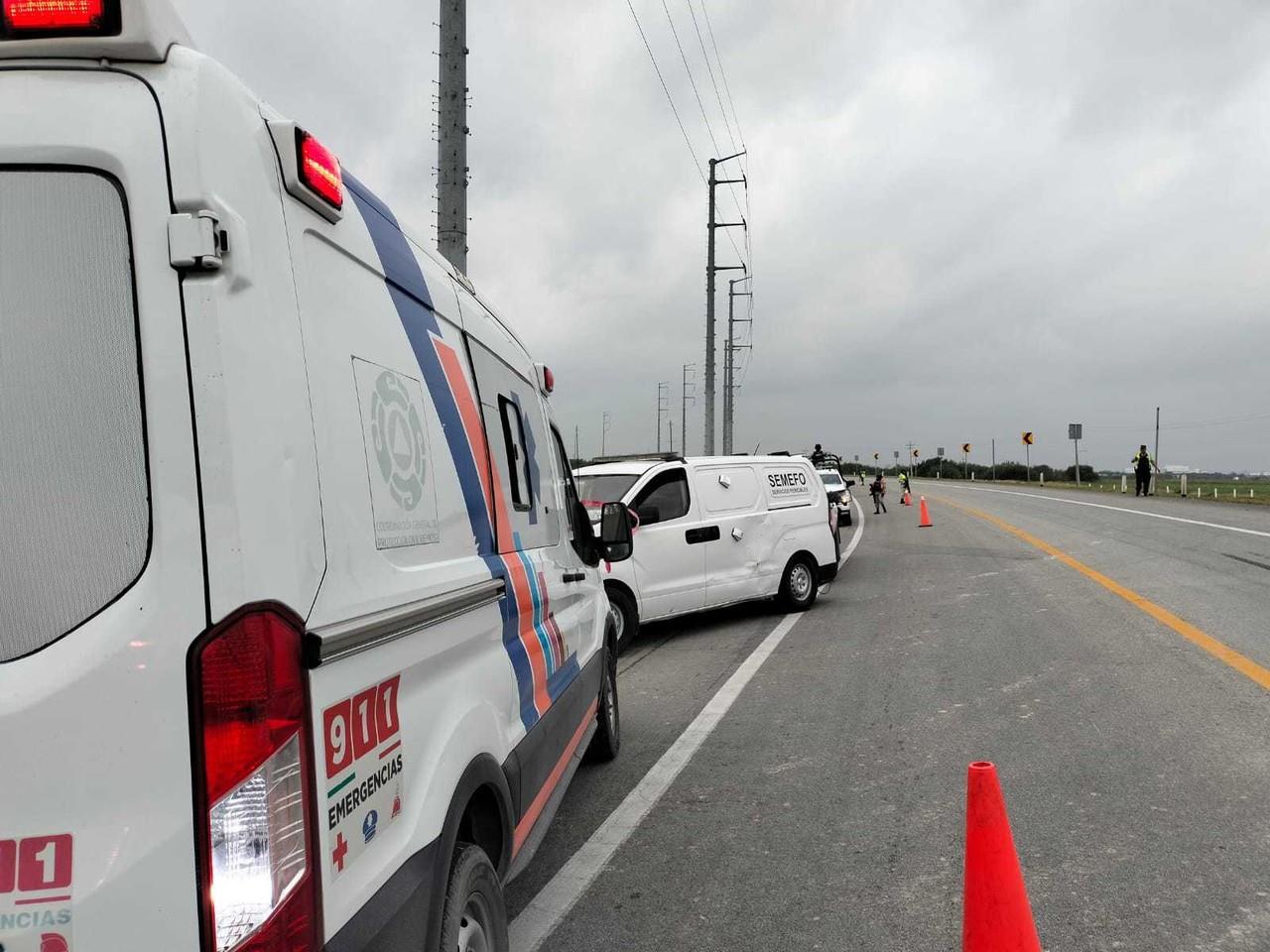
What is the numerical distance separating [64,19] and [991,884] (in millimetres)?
3022

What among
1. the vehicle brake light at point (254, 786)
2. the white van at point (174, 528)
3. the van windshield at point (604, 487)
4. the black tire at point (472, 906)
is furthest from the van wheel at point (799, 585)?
the vehicle brake light at point (254, 786)

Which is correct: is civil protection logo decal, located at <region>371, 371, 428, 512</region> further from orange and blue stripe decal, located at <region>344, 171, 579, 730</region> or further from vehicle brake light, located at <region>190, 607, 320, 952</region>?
vehicle brake light, located at <region>190, 607, 320, 952</region>

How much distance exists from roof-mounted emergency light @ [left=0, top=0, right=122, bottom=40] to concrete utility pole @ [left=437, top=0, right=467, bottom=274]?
7.53 metres

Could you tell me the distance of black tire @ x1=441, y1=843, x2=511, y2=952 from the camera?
Answer: 2.39 m

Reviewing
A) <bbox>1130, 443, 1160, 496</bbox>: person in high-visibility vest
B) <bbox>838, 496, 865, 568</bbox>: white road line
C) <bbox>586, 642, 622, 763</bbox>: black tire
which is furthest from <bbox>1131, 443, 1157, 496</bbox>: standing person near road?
<bbox>586, 642, 622, 763</bbox>: black tire

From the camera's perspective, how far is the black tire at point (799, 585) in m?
11.2

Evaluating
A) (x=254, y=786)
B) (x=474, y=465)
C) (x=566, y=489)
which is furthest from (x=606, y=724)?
(x=254, y=786)

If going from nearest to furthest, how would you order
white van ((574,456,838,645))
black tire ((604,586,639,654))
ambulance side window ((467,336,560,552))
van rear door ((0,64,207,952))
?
van rear door ((0,64,207,952))
ambulance side window ((467,336,560,552))
black tire ((604,586,639,654))
white van ((574,456,838,645))

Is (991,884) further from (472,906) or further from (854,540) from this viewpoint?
(854,540)

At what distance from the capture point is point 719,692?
7406 millimetres

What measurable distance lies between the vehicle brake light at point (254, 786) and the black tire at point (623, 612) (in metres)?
7.40

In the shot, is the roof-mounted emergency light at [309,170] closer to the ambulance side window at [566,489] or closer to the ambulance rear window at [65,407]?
the ambulance rear window at [65,407]

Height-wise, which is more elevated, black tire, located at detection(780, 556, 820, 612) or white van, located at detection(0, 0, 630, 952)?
white van, located at detection(0, 0, 630, 952)

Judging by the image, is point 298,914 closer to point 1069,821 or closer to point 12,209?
point 12,209
